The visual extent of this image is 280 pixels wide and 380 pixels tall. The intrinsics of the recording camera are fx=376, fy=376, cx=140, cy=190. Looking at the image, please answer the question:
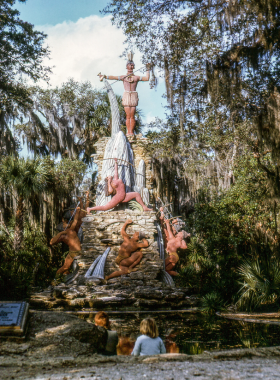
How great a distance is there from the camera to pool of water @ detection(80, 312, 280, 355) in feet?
17.7

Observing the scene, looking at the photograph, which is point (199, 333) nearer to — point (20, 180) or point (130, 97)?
point (20, 180)

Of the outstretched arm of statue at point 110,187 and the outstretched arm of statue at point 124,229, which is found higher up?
the outstretched arm of statue at point 110,187

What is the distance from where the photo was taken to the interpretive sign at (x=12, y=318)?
430 centimetres

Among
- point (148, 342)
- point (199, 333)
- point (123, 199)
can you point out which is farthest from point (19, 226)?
point (148, 342)

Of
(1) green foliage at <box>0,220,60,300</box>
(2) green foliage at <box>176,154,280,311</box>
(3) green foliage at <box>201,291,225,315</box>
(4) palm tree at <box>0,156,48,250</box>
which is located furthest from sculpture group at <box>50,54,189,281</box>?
(3) green foliage at <box>201,291,225,315</box>

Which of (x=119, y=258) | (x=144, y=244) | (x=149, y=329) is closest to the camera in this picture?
(x=149, y=329)

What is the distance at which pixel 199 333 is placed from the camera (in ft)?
21.1

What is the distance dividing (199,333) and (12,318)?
3.35m

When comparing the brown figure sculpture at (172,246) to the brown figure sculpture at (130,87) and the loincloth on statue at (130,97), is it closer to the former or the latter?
the brown figure sculpture at (130,87)

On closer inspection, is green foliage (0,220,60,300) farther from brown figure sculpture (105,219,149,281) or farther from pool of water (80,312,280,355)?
pool of water (80,312,280,355)

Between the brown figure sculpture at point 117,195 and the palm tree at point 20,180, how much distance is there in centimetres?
231

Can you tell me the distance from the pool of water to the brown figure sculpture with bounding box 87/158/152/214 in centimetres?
626

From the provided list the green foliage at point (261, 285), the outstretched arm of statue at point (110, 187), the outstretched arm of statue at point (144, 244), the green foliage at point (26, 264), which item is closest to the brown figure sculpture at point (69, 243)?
the green foliage at point (26, 264)

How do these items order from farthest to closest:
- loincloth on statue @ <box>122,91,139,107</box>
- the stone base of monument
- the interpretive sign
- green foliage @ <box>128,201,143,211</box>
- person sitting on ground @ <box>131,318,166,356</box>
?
loincloth on statue @ <box>122,91,139,107</box>
green foliage @ <box>128,201,143,211</box>
the stone base of monument
the interpretive sign
person sitting on ground @ <box>131,318,166,356</box>
